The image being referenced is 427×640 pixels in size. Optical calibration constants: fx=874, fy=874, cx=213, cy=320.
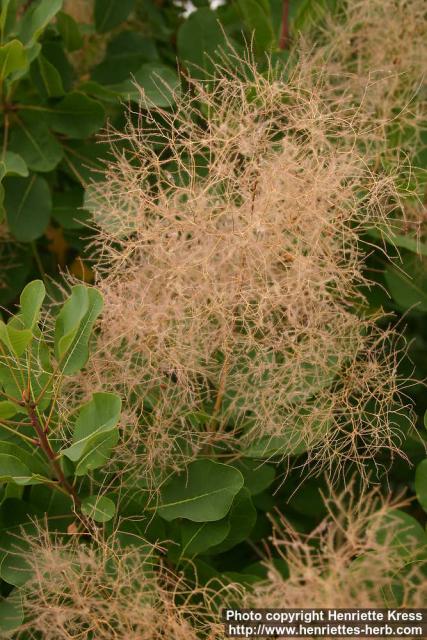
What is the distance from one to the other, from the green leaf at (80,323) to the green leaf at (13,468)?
0.16 metres

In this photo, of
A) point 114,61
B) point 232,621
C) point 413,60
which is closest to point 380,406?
point 232,621

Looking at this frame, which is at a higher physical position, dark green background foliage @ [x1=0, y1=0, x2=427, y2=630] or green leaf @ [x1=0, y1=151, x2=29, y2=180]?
green leaf @ [x1=0, y1=151, x2=29, y2=180]

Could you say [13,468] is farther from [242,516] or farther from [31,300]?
[242,516]

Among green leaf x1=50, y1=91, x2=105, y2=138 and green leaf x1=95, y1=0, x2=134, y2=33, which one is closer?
green leaf x1=50, y1=91, x2=105, y2=138

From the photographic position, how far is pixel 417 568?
132cm

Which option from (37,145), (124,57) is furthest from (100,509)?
(124,57)

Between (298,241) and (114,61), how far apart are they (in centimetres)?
90

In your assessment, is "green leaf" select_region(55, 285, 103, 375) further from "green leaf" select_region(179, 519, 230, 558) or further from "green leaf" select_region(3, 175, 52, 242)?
"green leaf" select_region(3, 175, 52, 242)

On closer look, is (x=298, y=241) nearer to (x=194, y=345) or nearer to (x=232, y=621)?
(x=194, y=345)

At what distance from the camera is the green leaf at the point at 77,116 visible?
6.27 ft

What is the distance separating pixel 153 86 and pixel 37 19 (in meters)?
0.28

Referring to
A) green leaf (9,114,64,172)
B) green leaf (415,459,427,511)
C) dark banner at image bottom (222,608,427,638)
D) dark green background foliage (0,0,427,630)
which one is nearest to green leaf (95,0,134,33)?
dark green background foliage (0,0,427,630)

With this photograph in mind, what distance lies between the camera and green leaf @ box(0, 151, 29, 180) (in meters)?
1.78

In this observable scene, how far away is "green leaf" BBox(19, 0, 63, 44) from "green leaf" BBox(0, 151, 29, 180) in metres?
0.24
